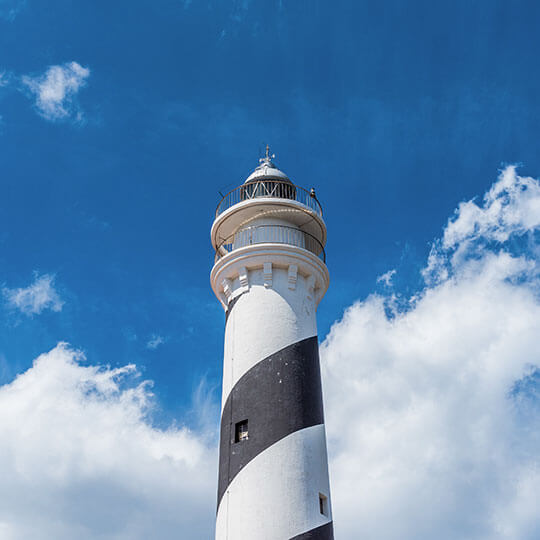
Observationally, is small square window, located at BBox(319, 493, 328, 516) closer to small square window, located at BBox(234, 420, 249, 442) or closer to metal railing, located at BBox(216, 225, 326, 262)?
small square window, located at BBox(234, 420, 249, 442)

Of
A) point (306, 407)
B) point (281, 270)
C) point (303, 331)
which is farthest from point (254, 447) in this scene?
point (281, 270)

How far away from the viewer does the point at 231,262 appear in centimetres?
1803

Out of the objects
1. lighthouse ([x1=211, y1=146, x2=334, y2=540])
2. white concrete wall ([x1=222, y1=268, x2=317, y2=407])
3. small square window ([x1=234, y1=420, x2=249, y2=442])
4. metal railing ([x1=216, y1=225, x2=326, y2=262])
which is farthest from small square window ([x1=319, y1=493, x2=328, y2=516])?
metal railing ([x1=216, y1=225, x2=326, y2=262])

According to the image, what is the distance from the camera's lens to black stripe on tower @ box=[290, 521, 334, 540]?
14.0m

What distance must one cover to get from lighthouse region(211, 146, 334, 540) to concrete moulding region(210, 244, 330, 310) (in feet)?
0.09

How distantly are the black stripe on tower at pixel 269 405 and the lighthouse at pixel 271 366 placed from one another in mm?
26

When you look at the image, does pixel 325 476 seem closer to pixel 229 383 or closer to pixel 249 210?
pixel 229 383

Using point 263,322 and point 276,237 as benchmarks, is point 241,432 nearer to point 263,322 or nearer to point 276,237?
point 263,322

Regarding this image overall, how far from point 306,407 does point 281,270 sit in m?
4.05

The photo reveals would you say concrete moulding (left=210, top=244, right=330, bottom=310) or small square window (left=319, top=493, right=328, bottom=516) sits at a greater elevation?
concrete moulding (left=210, top=244, right=330, bottom=310)

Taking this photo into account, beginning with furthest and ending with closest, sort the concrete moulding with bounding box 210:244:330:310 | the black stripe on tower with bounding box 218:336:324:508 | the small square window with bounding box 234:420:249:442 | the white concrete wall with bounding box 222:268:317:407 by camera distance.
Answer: the concrete moulding with bounding box 210:244:330:310 → the white concrete wall with bounding box 222:268:317:407 → the small square window with bounding box 234:420:249:442 → the black stripe on tower with bounding box 218:336:324:508

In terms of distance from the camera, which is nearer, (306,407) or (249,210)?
(306,407)

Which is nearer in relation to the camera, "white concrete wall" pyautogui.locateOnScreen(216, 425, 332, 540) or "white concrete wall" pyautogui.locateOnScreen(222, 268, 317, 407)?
"white concrete wall" pyautogui.locateOnScreen(216, 425, 332, 540)

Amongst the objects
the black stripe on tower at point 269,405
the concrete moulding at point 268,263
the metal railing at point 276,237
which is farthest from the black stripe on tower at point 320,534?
the metal railing at point 276,237
